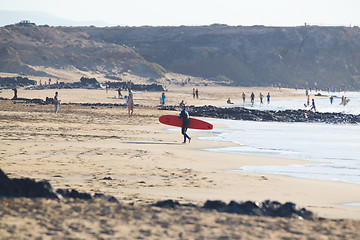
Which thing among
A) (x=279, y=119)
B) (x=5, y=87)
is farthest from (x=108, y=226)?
(x=5, y=87)

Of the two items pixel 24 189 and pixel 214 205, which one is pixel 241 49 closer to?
pixel 214 205

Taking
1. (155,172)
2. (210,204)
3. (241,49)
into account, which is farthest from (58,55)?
(210,204)

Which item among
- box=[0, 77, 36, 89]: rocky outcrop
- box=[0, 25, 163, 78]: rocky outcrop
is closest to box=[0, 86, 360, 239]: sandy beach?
box=[0, 77, 36, 89]: rocky outcrop

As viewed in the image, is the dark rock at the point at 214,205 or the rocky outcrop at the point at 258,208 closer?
the rocky outcrop at the point at 258,208

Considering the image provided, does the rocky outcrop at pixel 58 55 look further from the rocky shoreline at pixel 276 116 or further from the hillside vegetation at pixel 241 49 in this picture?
the rocky shoreline at pixel 276 116

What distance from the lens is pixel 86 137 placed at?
57.8 feet

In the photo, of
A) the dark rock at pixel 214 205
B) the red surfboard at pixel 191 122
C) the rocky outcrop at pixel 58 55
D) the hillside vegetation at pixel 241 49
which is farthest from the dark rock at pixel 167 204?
the hillside vegetation at pixel 241 49

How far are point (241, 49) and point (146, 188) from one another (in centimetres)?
12219

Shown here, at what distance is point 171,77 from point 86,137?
81.5 meters

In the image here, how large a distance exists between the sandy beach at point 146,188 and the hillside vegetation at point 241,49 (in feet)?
278

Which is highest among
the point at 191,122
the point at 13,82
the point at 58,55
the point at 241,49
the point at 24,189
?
the point at 241,49

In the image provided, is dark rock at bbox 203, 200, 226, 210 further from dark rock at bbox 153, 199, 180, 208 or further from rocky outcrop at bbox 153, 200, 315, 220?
dark rock at bbox 153, 199, 180, 208

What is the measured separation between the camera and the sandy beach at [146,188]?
6.41 meters

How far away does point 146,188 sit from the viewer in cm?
949
